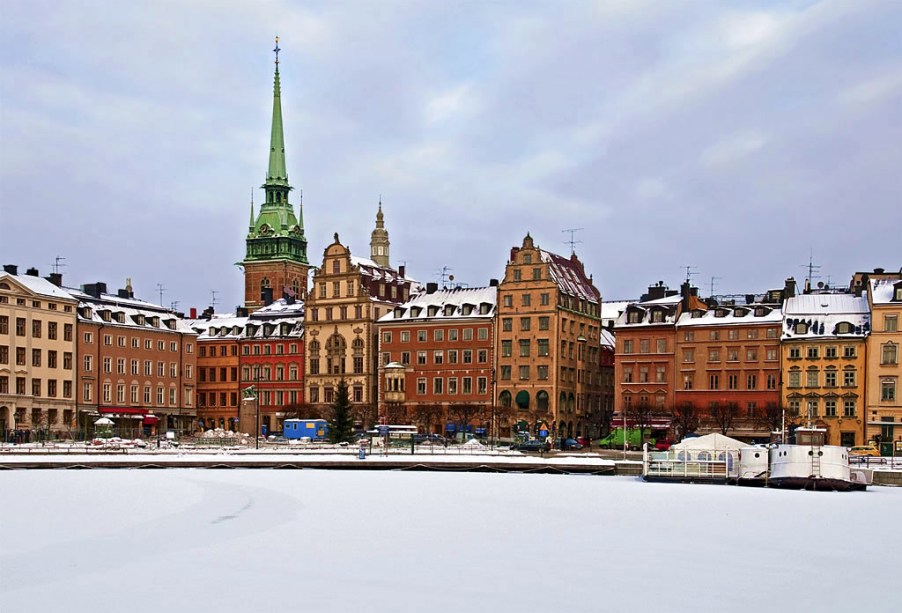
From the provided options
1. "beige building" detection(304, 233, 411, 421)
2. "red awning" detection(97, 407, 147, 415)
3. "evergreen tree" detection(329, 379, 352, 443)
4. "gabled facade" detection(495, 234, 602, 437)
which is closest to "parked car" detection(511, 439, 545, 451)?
"evergreen tree" detection(329, 379, 352, 443)

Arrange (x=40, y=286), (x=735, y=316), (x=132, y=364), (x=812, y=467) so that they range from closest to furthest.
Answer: (x=812, y=467), (x=735, y=316), (x=40, y=286), (x=132, y=364)

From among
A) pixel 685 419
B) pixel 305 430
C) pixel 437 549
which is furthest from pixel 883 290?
pixel 437 549

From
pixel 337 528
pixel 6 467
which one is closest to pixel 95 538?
pixel 337 528

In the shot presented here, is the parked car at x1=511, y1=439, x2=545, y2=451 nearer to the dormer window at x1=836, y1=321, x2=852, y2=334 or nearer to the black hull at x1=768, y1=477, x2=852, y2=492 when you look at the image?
the dormer window at x1=836, y1=321, x2=852, y2=334

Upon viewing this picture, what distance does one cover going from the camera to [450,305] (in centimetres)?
10831

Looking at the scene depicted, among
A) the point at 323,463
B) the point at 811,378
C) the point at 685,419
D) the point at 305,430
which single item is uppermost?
the point at 811,378

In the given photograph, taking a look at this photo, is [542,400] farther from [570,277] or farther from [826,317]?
[826,317]

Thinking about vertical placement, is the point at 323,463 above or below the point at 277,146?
below

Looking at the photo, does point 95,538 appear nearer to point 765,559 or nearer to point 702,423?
point 765,559

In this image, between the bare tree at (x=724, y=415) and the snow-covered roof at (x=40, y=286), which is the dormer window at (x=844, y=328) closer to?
the bare tree at (x=724, y=415)

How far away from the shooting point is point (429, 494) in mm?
48406

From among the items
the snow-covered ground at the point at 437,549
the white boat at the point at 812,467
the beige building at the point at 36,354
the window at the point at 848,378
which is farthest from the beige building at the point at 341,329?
the snow-covered ground at the point at 437,549

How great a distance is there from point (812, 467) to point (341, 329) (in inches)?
2514

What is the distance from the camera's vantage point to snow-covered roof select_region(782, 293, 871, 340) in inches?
3674
